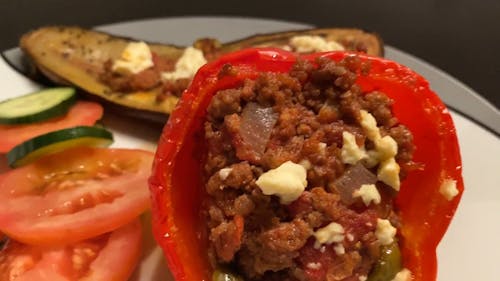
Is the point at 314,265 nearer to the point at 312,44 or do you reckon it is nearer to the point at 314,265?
the point at 314,265

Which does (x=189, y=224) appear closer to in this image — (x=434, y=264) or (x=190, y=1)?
(x=434, y=264)

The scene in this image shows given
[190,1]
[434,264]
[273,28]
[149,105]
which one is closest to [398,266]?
[434,264]

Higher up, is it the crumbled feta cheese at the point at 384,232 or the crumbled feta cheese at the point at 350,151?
the crumbled feta cheese at the point at 350,151

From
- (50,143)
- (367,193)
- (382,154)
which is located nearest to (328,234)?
(367,193)

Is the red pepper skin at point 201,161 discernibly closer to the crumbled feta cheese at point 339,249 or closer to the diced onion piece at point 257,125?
the diced onion piece at point 257,125

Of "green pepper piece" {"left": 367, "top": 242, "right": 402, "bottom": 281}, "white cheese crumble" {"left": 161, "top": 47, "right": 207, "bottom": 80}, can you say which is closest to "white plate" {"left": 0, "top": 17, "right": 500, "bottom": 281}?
"white cheese crumble" {"left": 161, "top": 47, "right": 207, "bottom": 80}

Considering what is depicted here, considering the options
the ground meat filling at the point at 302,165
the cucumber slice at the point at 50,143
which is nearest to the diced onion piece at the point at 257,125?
the ground meat filling at the point at 302,165
